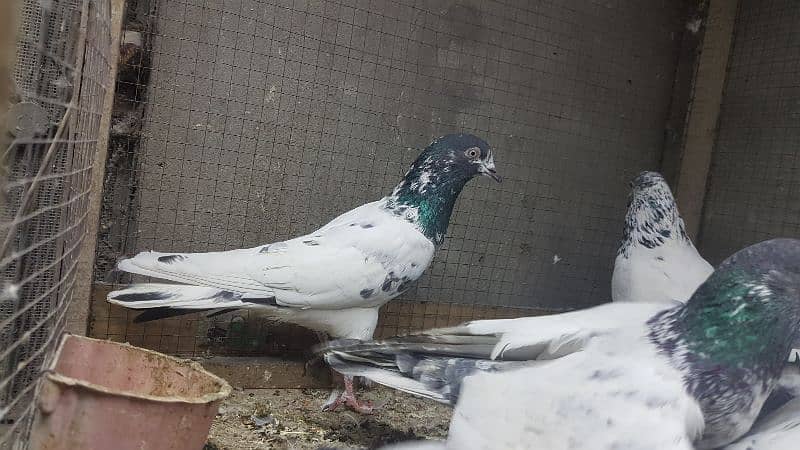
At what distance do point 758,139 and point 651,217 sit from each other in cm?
88

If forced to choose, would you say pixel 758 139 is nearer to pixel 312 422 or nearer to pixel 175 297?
pixel 312 422

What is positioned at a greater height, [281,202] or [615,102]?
[615,102]

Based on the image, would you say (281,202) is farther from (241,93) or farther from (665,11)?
(665,11)

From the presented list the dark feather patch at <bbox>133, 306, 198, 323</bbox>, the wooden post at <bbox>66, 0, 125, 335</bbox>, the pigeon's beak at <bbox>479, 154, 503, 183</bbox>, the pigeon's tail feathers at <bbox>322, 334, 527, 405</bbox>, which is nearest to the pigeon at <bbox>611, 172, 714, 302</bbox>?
the pigeon's beak at <bbox>479, 154, 503, 183</bbox>

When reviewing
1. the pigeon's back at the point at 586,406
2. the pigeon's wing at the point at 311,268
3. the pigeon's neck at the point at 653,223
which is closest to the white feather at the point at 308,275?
the pigeon's wing at the point at 311,268

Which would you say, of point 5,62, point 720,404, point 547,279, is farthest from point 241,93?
A: point 5,62

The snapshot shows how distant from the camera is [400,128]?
108 inches

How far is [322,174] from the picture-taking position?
102 inches

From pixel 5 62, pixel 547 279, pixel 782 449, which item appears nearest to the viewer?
pixel 5 62

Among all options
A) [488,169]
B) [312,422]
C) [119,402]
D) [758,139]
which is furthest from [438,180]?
[758,139]

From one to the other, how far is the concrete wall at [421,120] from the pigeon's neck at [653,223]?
0.49 metres

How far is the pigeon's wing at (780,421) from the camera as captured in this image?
117cm

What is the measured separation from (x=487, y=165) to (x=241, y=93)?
1.01 m

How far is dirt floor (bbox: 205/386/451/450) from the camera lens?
181 cm
